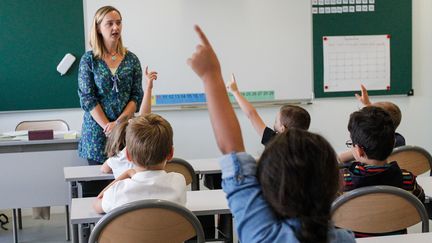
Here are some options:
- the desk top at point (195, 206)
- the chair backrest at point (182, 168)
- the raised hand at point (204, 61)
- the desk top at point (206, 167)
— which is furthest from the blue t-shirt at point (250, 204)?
the desk top at point (206, 167)

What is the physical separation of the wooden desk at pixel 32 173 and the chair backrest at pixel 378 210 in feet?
8.32

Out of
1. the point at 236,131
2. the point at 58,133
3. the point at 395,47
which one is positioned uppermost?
the point at 395,47

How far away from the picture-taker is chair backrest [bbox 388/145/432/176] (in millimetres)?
3430

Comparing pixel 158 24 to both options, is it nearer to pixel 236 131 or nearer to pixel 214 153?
pixel 214 153

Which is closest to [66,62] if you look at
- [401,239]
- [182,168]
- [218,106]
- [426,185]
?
[182,168]

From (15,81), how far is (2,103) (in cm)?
25

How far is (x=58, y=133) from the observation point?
15.1 ft

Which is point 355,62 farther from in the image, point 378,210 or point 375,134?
point 378,210

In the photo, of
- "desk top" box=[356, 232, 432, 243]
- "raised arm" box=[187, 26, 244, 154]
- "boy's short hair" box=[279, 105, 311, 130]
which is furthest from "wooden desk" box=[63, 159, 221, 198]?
"raised arm" box=[187, 26, 244, 154]

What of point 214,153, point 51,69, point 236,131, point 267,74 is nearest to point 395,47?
point 267,74

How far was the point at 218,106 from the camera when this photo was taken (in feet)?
3.92

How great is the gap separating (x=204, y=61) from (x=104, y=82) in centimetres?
278

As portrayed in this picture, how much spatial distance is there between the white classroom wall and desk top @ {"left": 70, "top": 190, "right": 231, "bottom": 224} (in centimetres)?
297

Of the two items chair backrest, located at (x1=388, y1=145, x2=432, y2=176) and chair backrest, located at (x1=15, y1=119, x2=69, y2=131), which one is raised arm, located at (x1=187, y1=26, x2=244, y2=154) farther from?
chair backrest, located at (x1=15, y1=119, x2=69, y2=131)
